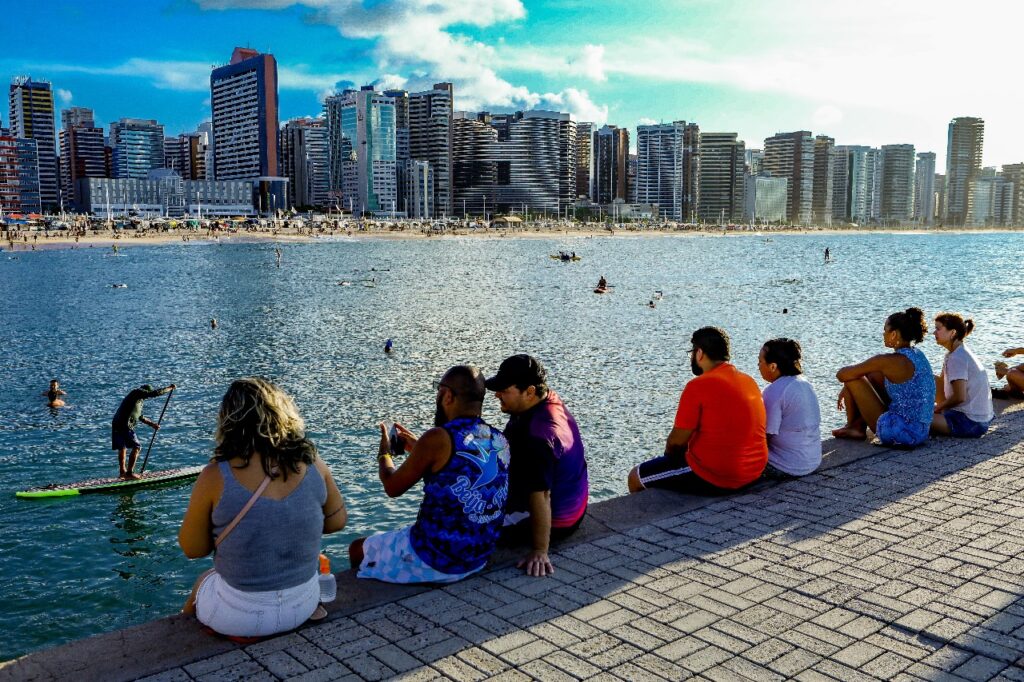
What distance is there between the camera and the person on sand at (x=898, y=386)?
28.0 feet

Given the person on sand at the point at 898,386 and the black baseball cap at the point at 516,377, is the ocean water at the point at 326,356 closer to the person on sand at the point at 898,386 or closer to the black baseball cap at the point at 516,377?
the person on sand at the point at 898,386

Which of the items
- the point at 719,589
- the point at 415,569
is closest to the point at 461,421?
the point at 415,569

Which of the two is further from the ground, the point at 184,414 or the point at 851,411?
the point at 851,411

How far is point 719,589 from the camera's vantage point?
538cm

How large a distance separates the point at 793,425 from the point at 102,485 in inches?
415

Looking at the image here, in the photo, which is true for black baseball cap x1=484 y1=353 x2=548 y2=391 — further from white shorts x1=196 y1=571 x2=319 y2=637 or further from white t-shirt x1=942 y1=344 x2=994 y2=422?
white t-shirt x1=942 y1=344 x2=994 y2=422

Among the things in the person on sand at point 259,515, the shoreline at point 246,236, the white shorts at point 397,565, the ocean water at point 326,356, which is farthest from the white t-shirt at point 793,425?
the shoreline at point 246,236

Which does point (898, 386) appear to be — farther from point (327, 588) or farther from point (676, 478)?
point (327, 588)

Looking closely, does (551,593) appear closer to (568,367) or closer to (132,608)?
(132,608)

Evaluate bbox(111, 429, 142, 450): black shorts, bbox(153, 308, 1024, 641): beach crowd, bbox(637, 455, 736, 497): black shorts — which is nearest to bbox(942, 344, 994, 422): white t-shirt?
bbox(153, 308, 1024, 641): beach crowd

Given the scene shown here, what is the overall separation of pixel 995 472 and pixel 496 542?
16.9ft

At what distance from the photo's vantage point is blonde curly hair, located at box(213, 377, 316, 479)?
4.18 meters

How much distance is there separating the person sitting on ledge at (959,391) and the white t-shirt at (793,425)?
236 cm

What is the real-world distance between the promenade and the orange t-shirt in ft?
1.08
